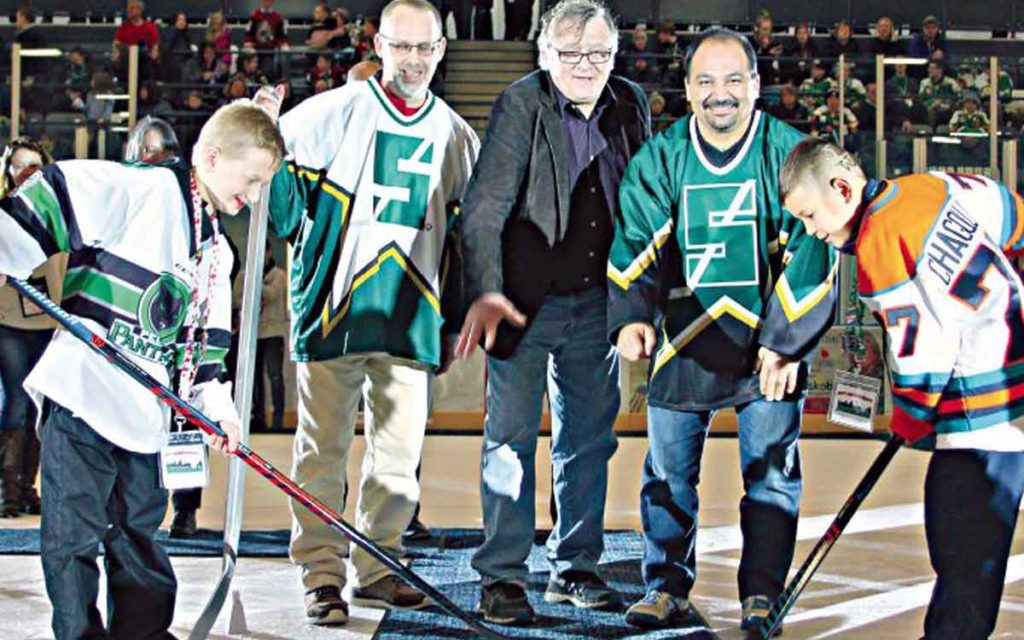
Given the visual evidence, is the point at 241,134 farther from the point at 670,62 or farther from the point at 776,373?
the point at 670,62

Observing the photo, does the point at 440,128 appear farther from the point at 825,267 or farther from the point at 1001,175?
the point at 1001,175

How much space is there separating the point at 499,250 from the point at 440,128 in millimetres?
392

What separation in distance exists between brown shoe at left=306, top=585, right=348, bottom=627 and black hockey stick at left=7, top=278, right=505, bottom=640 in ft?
0.95

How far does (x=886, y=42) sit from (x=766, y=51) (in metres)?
1.04

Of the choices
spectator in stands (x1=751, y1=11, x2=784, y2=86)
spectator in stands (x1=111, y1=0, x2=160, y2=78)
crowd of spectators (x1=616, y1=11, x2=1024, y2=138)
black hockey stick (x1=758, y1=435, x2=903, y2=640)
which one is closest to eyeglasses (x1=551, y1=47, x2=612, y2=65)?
black hockey stick (x1=758, y1=435, x2=903, y2=640)

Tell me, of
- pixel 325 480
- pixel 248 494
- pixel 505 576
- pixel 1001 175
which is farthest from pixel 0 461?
pixel 1001 175

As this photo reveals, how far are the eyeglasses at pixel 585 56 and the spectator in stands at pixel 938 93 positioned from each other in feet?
22.4

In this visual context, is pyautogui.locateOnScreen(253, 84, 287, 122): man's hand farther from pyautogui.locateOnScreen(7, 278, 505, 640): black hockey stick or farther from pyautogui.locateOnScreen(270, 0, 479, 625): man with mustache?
pyautogui.locateOnScreen(7, 278, 505, 640): black hockey stick

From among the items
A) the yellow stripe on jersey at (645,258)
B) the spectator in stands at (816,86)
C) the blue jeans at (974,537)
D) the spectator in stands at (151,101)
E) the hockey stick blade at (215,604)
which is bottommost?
the hockey stick blade at (215,604)

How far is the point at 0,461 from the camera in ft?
19.4

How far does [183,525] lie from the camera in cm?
531

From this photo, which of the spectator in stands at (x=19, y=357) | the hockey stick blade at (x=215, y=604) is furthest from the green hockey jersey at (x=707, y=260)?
the spectator in stands at (x=19, y=357)

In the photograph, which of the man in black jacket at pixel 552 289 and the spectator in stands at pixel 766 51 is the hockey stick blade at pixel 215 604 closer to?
the man in black jacket at pixel 552 289

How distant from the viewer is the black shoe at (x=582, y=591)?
4047mm
